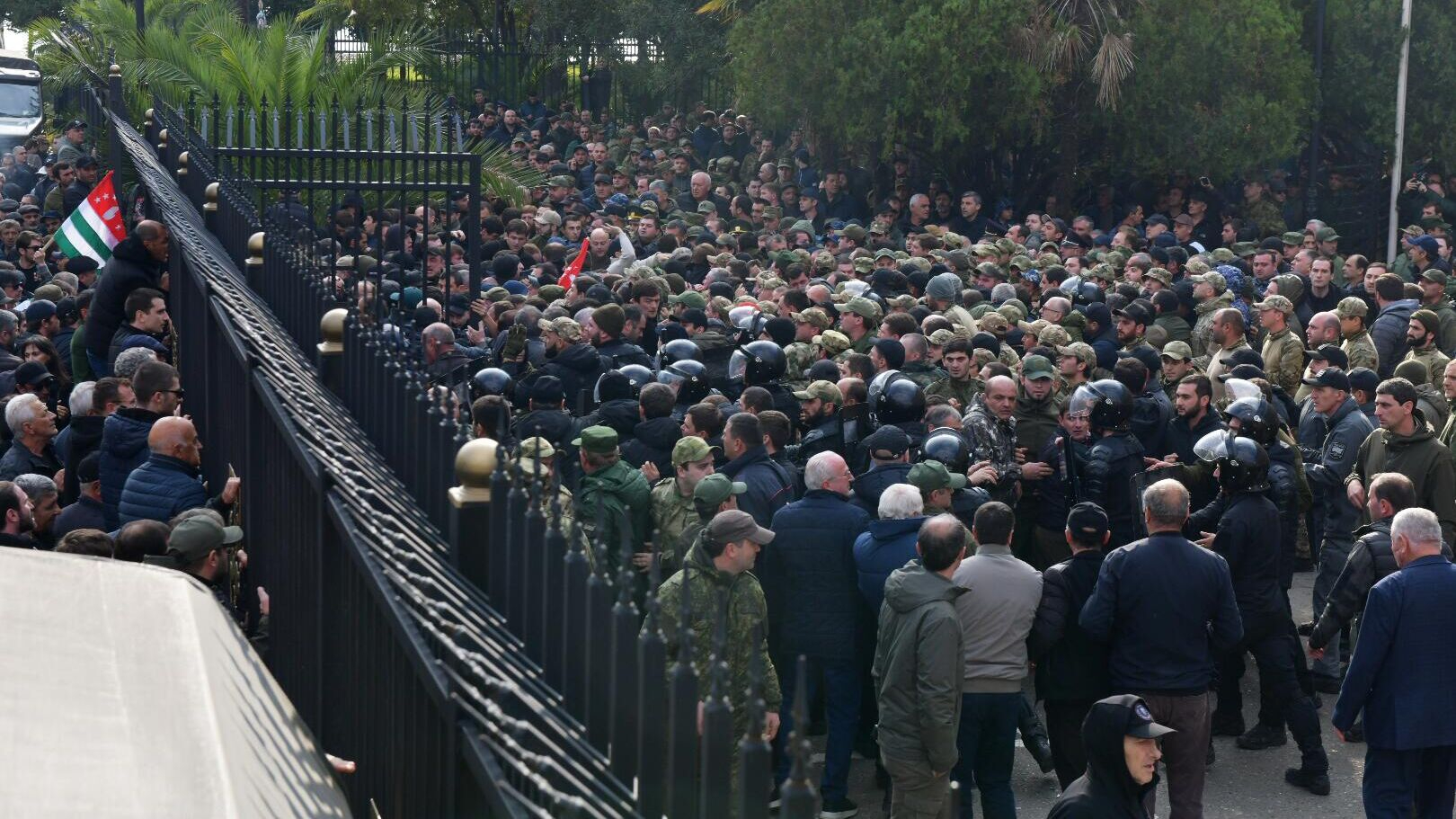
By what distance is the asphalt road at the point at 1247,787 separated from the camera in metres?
8.02

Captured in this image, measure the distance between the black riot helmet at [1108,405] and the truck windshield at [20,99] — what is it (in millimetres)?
21060

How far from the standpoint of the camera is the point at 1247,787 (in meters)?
8.30

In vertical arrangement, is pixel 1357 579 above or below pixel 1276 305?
below

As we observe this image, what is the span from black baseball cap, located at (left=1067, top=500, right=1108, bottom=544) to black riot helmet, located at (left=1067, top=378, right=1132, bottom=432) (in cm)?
172

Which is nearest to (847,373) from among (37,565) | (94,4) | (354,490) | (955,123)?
(354,490)

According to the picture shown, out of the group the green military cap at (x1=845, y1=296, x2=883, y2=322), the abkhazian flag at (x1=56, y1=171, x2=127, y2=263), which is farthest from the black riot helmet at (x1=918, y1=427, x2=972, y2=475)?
the abkhazian flag at (x1=56, y1=171, x2=127, y2=263)

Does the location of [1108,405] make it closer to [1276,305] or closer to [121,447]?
[1276,305]

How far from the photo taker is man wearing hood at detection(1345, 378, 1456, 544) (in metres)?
9.11

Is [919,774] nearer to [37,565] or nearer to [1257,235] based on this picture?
[37,565]

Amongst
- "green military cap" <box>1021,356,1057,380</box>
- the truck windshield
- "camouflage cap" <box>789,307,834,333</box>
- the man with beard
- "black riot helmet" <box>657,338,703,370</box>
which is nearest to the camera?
the man with beard

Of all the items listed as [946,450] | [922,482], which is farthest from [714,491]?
[946,450]

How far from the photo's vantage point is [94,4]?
75.8ft

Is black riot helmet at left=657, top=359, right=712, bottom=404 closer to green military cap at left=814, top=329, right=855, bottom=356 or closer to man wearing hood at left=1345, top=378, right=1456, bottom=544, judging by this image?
green military cap at left=814, top=329, right=855, bottom=356

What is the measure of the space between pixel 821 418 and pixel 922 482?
1.74 m
